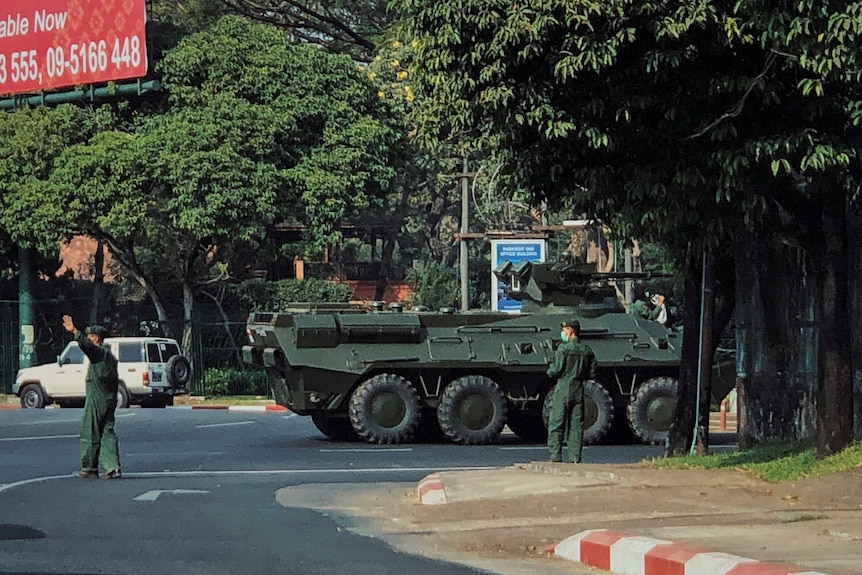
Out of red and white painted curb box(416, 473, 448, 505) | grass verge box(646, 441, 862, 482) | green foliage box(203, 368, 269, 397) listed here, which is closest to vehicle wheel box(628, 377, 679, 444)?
grass verge box(646, 441, 862, 482)

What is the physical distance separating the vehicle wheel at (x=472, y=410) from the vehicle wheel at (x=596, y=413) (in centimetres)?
78

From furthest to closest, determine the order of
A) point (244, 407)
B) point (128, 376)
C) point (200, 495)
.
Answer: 1. point (244, 407)
2. point (128, 376)
3. point (200, 495)

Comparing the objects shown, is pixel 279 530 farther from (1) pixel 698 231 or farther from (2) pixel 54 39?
(2) pixel 54 39

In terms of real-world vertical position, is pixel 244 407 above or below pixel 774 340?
below

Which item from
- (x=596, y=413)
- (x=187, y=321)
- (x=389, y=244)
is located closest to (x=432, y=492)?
(x=596, y=413)

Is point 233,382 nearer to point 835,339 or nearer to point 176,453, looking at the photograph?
point 176,453

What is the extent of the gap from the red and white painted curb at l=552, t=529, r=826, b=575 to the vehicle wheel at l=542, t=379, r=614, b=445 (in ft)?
39.1

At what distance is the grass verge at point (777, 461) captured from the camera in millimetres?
13375

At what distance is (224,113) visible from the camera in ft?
116

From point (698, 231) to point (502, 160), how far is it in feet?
6.36

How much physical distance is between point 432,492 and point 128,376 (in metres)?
20.2

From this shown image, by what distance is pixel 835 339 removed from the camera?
1389 centimetres

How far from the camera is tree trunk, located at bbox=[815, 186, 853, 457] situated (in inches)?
547

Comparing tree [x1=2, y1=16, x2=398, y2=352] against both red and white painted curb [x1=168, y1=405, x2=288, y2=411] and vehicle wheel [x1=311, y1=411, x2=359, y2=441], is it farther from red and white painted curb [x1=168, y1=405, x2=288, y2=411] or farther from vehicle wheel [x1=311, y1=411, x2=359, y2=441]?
vehicle wheel [x1=311, y1=411, x2=359, y2=441]
